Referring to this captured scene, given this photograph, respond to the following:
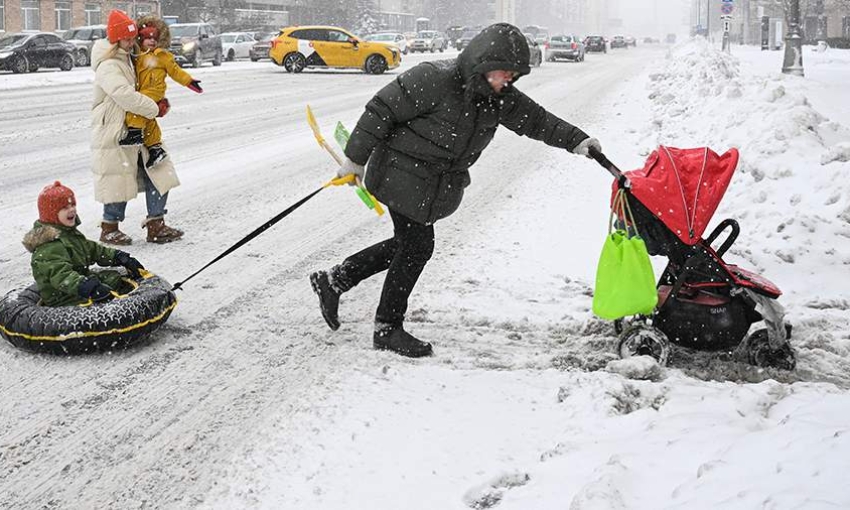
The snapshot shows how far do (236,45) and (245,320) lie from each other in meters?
38.8

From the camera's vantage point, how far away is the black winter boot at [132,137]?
661 cm

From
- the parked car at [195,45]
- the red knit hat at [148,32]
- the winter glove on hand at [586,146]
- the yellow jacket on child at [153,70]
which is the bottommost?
the winter glove on hand at [586,146]

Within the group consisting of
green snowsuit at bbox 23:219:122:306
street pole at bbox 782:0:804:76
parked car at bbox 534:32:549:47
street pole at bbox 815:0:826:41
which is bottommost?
green snowsuit at bbox 23:219:122:306

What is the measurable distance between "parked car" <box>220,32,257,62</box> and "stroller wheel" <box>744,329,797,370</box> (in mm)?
39510

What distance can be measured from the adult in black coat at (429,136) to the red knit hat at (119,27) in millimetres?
2858

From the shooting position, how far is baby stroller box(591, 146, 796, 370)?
431 centimetres

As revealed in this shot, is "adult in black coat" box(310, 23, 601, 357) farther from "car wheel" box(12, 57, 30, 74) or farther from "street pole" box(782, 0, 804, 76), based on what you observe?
"car wheel" box(12, 57, 30, 74)

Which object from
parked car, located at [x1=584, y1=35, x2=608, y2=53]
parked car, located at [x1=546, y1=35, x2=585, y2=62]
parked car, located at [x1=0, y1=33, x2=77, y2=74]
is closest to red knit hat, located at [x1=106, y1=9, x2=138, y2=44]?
parked car, located at [x1=0, y1=33, x2=77, y2=74]

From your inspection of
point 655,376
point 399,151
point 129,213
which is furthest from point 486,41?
point 129,213

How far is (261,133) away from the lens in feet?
45.2

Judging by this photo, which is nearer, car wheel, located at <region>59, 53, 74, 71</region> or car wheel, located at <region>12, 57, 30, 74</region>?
car wheel, located at <region>12, 57, 30, 74</region>

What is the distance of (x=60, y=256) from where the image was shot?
4723 mm

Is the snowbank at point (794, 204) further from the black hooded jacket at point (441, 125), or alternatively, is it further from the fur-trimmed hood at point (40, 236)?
the fur-trimmed hood at point (40, 236)

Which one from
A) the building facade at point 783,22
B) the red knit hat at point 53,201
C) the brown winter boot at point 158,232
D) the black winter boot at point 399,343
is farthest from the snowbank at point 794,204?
the building facade at point 783,22
